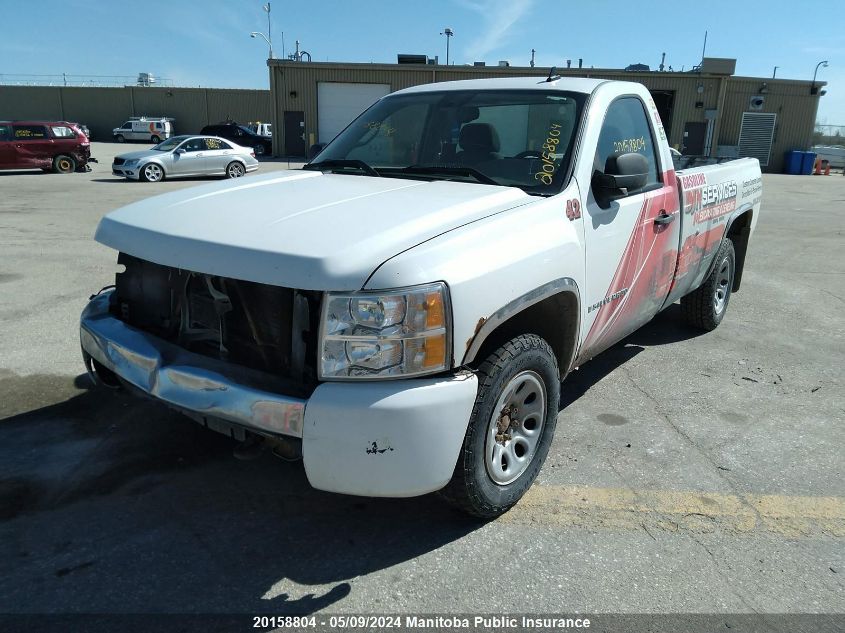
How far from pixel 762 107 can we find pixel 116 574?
3801 centimetres

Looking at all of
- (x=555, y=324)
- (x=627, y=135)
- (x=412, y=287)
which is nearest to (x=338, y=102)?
(x=627, y=135)

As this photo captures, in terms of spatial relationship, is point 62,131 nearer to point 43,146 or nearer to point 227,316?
point 43,146

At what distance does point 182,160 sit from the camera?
20859 millimetres

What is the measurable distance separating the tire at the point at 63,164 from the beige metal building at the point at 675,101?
11.9 metres

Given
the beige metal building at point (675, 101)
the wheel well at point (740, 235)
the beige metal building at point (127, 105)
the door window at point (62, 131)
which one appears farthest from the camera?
the beige metal building at point (127, 105)

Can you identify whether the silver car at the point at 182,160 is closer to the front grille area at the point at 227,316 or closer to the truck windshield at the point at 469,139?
the truck windshield at the point at 469,139

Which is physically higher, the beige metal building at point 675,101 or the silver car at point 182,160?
the beige metal building at point 675,101

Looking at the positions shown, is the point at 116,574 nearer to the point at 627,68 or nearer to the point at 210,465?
the point at 210,465

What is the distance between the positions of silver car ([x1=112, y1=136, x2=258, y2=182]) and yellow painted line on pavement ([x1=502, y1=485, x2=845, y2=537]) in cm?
2019

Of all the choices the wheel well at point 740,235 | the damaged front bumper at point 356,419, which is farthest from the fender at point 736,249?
the damaged front bumper at point 356,419

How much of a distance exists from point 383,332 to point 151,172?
20.6 meters

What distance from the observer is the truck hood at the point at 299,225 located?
235cm

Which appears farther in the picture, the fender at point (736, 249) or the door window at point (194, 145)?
the door window at point (194, 145)

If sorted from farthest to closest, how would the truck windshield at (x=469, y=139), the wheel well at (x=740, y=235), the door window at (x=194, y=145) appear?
the door window at (x=194, y=145) < the wheel well at (x=740, y=235) < the truck windshield at (x=469, y=139)
